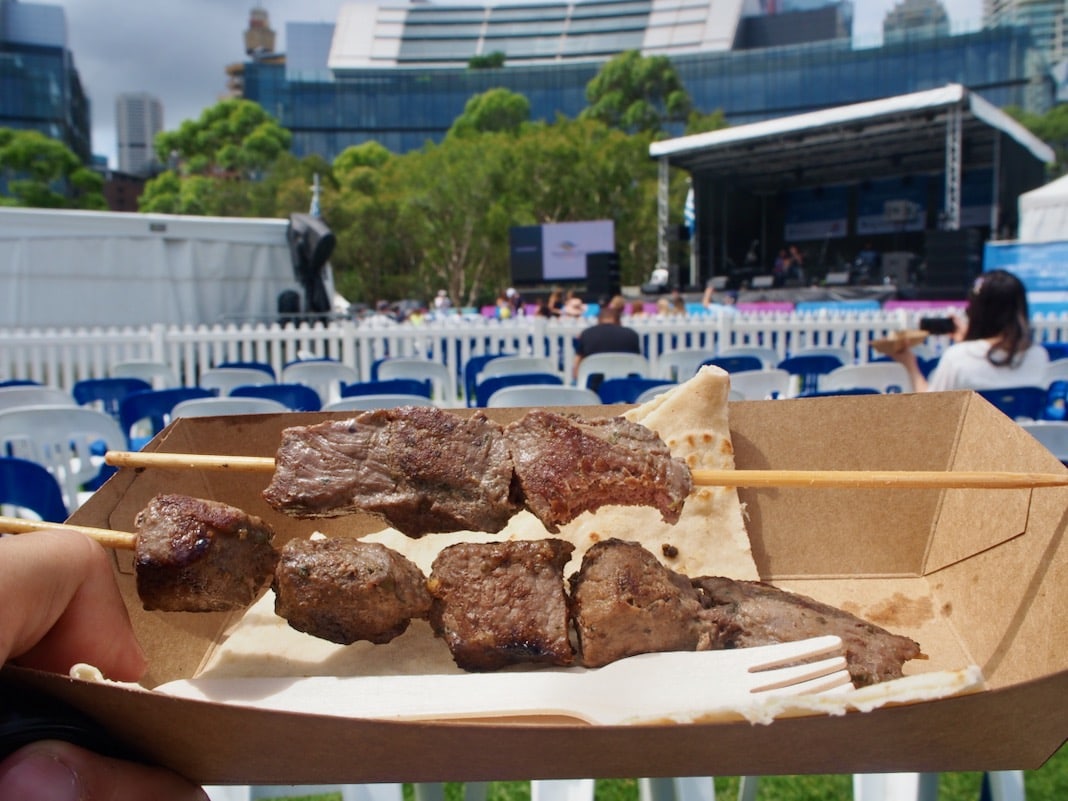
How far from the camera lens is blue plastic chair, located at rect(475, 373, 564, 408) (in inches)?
270

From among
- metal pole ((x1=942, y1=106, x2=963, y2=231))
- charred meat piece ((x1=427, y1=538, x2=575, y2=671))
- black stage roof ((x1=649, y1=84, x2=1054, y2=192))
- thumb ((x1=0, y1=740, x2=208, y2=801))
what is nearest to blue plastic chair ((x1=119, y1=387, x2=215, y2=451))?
charred meat piece ((x1=427, y1=538, x2=575, y2=671))

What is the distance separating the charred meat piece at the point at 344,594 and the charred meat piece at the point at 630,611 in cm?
29

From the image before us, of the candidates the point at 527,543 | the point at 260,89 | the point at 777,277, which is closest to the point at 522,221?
the point at 777,277

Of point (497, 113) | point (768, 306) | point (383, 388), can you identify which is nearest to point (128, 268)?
point (383, 388)

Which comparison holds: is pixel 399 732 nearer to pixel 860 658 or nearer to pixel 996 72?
pixel 860 658

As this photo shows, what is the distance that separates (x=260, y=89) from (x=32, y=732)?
326 ft

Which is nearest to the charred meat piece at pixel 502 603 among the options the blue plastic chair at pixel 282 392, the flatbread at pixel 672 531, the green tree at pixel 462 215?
the flatbread at pixel 672 531

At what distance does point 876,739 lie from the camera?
0.81 m

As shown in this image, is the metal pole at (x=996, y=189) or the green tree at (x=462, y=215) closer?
the metal pole at (x=996, y=189)

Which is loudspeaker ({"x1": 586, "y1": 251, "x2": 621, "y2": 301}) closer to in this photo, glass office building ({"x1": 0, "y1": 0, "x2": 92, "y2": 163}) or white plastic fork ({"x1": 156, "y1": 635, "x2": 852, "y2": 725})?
white plastic fork ({"x1": 156, "y1": 635, "x2": 852, "y2": 725})

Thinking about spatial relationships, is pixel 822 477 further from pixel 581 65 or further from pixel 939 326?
pixel 581 65

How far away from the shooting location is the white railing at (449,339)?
37.7ft

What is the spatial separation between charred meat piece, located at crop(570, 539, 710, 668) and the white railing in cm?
1040

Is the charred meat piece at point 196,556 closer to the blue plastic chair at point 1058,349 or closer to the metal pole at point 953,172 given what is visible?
the blue plastic chair at point 1058,349
